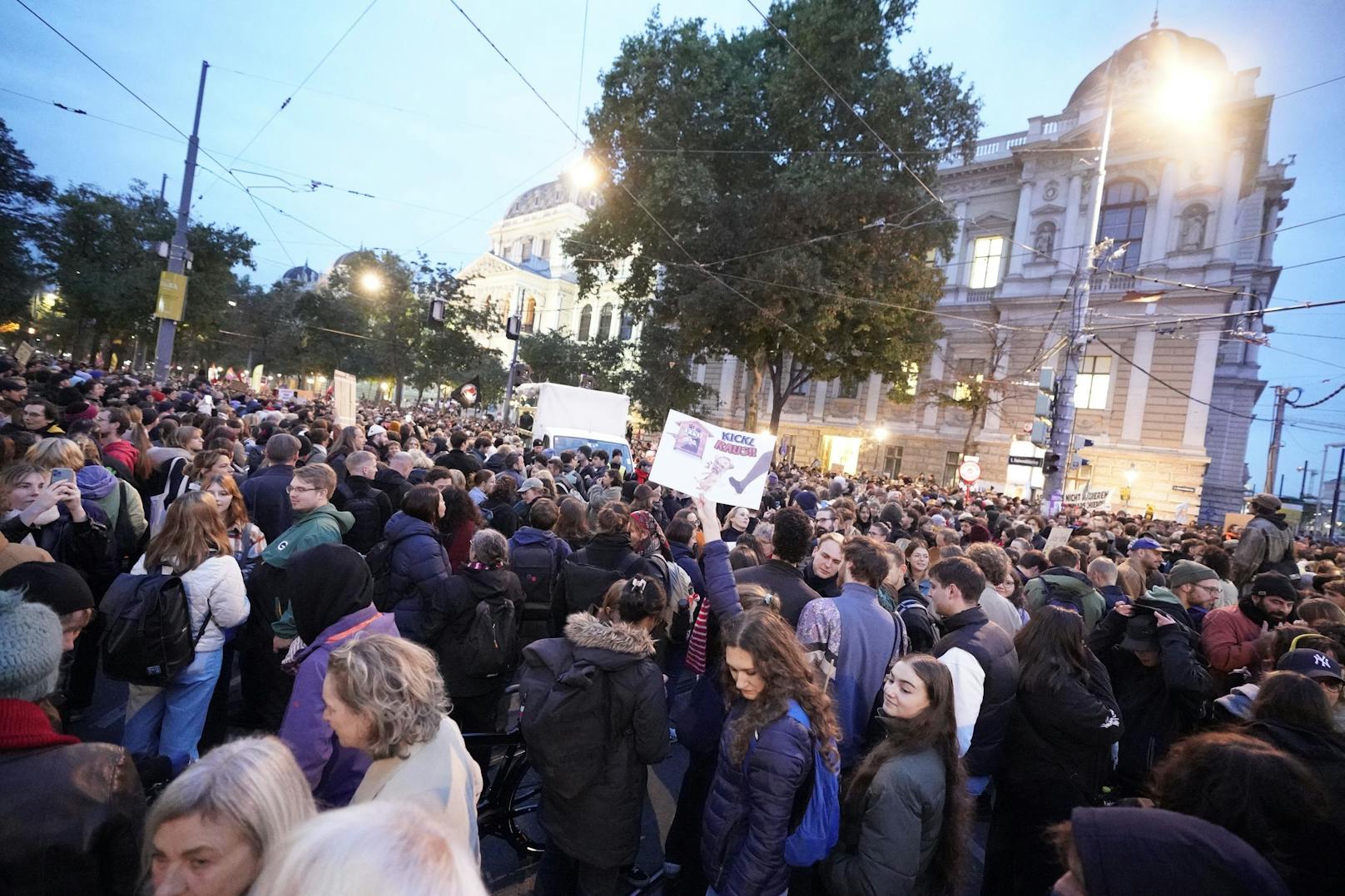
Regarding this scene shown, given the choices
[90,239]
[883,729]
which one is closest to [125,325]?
[90,239]

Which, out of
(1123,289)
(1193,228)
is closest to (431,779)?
(1123,289)

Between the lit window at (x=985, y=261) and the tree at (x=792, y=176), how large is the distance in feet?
37.7

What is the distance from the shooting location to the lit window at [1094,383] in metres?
28.3

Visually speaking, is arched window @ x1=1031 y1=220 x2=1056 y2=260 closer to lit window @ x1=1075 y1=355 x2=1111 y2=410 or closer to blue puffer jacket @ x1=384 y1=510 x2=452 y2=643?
lit window @ x1=1075 y1=355 x2=1111 y2=410

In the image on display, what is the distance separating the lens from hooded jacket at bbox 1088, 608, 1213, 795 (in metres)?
3.44

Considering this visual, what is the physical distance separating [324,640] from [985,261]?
3544 cm

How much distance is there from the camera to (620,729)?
2.80 m

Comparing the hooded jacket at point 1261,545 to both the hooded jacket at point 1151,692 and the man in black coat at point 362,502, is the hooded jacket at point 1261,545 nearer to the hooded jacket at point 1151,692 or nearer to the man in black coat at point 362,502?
the hooded jacket at point 1151,692

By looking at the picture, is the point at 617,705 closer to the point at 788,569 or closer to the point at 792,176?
the point at 788,569

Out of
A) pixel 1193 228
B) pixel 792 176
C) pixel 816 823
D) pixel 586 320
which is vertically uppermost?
pixel 1193 228

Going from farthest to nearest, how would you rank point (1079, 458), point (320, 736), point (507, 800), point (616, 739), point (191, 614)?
point (1079, 458)
point (507, 800)
point (191, 614)
point (616, 739)
point (320, 736)

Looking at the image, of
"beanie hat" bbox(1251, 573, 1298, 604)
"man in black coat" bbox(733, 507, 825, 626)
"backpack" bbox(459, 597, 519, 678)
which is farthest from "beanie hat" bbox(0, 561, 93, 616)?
"beanie hat" bbox(1251, 573, 1298, 604)

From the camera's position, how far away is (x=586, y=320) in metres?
63.9

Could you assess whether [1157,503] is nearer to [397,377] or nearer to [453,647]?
[453,647]
